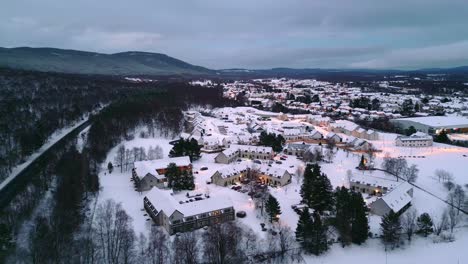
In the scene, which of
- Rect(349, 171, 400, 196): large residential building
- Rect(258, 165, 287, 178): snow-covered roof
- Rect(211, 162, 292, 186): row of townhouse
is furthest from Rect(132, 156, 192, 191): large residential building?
Rect(349, 171, 400, 196): large residential building

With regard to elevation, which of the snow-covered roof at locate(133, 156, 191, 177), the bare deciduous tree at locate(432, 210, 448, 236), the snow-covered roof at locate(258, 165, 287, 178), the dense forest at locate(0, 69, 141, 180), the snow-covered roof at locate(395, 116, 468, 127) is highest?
the dense forest at locate(0, 69, 141, 180)

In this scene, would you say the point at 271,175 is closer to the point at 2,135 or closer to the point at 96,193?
the point at 96,193

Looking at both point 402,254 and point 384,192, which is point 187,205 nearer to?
point 402,254

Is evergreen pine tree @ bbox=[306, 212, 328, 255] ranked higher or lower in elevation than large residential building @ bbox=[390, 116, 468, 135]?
→ lower

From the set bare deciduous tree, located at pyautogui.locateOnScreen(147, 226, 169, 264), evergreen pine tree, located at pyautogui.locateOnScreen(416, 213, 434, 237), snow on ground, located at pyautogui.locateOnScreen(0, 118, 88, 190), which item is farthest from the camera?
snow on ground, located at pyautogui.locateOnScreen(0, 118, 88, 190)

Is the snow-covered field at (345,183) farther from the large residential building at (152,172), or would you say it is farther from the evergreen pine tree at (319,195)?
the evergreen pine tree at (319,195)

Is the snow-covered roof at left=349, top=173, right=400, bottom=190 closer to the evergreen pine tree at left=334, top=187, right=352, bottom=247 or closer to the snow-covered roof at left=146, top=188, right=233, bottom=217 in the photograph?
the evergreen pine tree at left=334, top=187, right=352, bottom=247

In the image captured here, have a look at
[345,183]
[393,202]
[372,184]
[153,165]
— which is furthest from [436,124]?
[153,165]
